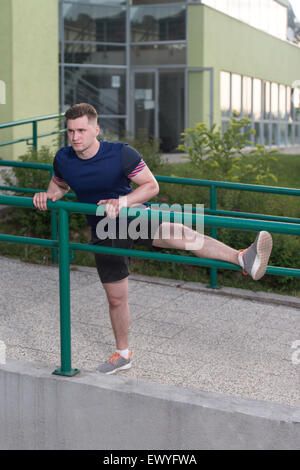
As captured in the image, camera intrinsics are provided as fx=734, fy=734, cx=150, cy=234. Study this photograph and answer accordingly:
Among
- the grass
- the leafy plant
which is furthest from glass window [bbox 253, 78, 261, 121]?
the grass

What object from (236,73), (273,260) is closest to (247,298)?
(273,260)

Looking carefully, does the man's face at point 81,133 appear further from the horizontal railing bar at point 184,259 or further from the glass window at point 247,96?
the glass window at point 247,96

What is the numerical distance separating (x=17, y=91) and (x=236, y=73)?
39.4 feet

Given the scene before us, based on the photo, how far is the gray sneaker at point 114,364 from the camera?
4578 millimetres

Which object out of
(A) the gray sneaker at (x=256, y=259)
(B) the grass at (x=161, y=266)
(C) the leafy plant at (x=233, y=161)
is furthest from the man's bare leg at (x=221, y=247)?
(C) the leafy plant at (x=233, y=161)

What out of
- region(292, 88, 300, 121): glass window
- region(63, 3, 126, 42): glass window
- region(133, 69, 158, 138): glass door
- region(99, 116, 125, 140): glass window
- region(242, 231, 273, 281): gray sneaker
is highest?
region(63, 3, 126, 42): glass window

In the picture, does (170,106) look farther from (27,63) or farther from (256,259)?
(256,259)

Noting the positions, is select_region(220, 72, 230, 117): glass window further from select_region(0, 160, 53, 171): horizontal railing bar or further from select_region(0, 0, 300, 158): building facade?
select_region(0, 160, 53, 171): horizontal railing bar

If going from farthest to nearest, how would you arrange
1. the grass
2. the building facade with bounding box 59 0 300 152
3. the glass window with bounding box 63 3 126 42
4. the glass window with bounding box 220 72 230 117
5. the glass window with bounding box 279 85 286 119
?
the glass window with bounding box 279 85 286 119, the glass window with bounding box 220 72 230 117, the building facade with bounding box 59 0 300 152, the glass window with bounding box 63 3 126 42, the grass

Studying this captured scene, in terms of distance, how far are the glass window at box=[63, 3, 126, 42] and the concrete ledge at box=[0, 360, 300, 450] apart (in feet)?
54.1

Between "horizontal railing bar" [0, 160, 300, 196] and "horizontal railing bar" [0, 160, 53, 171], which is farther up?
"horizontal railing bar" [0, 160, 53, 171]

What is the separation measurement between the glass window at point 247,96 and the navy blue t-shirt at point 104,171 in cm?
2250

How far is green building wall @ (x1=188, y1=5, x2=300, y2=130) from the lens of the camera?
21.7m
